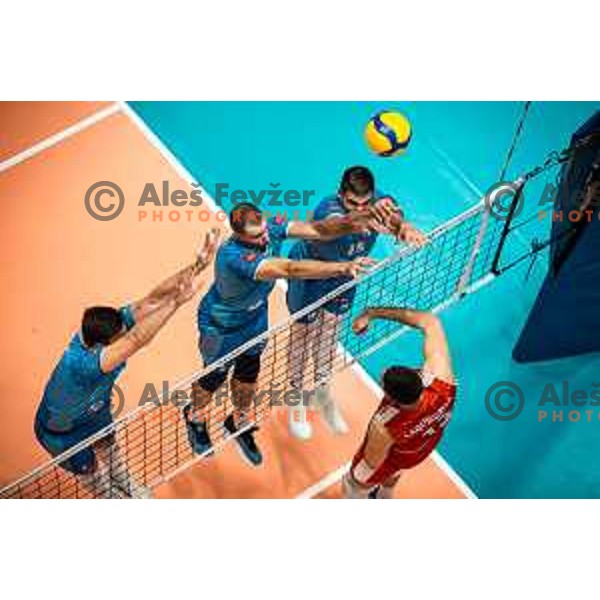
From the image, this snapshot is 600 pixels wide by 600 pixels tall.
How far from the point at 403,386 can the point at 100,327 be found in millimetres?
1529

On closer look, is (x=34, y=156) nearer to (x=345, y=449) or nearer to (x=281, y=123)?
(x=281, y=123)

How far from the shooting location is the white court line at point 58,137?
25.1 ft

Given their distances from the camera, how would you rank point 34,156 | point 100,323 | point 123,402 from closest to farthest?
point 100,323 < point 123,402 < point 34,156

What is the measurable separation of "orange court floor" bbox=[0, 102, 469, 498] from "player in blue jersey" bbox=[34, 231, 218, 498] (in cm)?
13

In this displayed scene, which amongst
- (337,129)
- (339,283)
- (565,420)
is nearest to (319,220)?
(339,283)

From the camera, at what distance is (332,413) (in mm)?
7137

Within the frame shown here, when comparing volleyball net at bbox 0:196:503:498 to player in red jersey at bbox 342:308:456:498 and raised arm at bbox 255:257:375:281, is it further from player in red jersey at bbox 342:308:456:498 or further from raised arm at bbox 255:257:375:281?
player in red jersey at bbox 342:308:456:498

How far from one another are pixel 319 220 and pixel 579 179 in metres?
1.39

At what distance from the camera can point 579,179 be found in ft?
22.8

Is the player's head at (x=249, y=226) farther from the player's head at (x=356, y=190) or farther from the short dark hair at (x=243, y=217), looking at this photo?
the player's head at (x=356, y=190)

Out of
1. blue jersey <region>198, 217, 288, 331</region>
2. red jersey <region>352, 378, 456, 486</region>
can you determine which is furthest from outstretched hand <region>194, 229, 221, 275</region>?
red jersey <region>352, 378, 456, 486</region>

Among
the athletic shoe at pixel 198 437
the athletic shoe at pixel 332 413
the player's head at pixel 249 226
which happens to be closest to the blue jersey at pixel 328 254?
the player's head at pixel 249 226

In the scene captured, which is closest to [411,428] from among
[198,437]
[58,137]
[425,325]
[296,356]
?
[425,325]

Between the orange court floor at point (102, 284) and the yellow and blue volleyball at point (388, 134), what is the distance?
1011 millimetres
